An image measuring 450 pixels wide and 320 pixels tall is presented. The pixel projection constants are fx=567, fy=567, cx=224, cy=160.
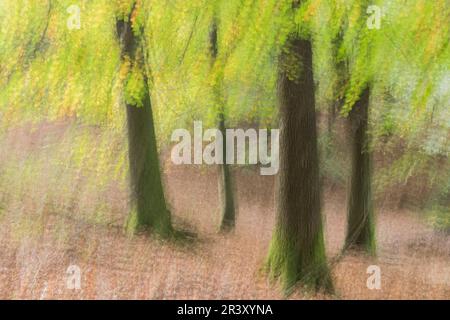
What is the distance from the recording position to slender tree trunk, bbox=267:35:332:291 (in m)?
8.35

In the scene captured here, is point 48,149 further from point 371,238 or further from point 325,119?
point 371,238

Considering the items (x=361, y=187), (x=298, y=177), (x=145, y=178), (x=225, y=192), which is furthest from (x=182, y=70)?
(x=361, y=187)

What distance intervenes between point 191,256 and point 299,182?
8.24 ft

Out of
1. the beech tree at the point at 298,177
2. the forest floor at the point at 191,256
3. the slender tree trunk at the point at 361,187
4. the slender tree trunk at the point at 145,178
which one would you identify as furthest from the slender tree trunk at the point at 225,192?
the slender tree trunk at the point at 361,187

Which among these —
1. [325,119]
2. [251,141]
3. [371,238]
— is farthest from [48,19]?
[371,238]

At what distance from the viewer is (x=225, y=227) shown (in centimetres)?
1073

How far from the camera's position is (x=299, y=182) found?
8.48m

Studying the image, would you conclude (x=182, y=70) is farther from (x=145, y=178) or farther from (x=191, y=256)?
(x=191, y=256)

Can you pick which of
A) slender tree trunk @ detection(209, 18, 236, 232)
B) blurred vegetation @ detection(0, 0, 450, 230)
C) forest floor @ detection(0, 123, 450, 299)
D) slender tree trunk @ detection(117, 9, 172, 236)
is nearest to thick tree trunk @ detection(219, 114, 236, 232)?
slender tree trunk @ detection(209, 18, 236, 232)

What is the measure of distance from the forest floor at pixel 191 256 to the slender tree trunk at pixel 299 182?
425mm

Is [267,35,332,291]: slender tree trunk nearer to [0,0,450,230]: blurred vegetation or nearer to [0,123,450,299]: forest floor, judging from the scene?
[0,123,450,299]: forest floor

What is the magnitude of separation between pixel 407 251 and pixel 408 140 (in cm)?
249

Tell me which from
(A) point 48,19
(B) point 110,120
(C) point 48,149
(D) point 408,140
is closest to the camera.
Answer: (A) point 48,19

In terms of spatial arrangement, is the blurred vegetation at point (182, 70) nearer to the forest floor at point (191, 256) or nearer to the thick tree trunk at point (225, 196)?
the forest floor at point (191, 256)
